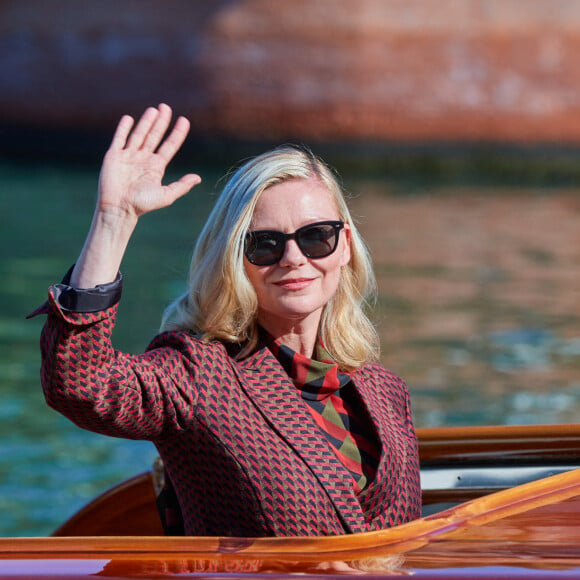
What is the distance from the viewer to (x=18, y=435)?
5.42 m

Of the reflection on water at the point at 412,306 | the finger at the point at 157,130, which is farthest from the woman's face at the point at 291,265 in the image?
the reflection on water at the point at 412,306

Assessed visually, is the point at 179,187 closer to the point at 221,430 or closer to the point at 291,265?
the point at 291,265

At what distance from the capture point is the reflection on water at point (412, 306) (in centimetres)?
512

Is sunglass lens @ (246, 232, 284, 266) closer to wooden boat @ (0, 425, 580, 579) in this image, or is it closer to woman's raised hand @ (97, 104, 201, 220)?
woman's raised hand @ (97, 104, 201, 220)

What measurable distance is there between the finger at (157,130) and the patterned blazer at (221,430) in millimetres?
319

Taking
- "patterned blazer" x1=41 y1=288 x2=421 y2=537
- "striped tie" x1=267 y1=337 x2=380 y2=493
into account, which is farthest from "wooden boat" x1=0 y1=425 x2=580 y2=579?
"striped tie" x1=267 y1=337 x2=380 y2=493

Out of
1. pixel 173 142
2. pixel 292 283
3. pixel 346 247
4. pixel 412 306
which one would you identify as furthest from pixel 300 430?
pixel 412 306

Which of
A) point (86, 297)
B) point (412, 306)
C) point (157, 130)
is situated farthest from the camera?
point (412, 306)

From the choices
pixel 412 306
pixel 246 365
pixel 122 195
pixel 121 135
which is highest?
pixel 121 135

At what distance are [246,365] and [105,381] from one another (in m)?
0.34

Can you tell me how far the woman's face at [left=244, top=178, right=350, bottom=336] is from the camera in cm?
194

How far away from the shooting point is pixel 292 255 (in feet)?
6.36

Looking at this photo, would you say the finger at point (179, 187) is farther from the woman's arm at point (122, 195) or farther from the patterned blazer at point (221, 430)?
the patterned blazer at point (221, 430)

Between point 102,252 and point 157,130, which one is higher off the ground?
point 157,130
